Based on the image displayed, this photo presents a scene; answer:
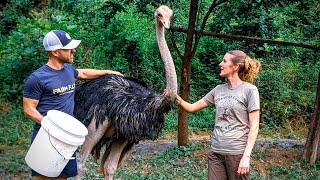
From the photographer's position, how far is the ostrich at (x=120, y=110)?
472 cm

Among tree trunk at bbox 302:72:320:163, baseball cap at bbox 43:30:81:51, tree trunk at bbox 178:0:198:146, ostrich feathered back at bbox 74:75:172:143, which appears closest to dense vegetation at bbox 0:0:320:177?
tree trunk at bbox 178:0:198:146

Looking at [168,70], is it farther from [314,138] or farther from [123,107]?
[314,138]

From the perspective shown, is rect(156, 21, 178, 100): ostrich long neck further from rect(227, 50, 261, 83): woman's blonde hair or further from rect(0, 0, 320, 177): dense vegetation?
rect(0, 0, 320, 177): dense vegetation

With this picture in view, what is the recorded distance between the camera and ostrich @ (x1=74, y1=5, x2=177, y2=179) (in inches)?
186

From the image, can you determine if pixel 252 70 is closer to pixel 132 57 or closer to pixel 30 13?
pixel 132 57

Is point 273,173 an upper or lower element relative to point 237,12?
lower

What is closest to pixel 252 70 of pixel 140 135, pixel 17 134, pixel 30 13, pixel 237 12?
pixel 140 135

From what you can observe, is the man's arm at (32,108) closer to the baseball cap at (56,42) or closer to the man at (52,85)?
the man at (52,85)

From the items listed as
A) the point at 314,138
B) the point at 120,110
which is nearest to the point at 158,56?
the point at 314,138

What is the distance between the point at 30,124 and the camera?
27.5ft

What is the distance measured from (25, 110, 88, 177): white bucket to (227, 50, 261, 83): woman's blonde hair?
1.18 metres

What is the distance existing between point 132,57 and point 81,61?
3.24ft

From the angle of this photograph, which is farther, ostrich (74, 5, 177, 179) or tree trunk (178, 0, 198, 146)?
tree trunk (178, 0, 198, 146)

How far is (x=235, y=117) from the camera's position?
392 cm
